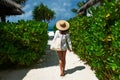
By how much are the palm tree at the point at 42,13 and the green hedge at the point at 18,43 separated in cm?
5443

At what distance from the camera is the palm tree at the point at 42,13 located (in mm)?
65875

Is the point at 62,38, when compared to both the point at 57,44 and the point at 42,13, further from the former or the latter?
the point at 42,13

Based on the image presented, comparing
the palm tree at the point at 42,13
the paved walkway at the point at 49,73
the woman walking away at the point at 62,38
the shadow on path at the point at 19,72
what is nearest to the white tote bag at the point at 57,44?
the woman walking away at the point at 62,38

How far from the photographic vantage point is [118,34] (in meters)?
5.70

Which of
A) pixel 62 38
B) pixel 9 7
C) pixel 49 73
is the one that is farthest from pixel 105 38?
pixel 9 7

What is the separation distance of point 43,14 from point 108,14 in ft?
197

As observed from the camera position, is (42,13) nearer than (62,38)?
No

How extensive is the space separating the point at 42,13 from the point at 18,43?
55688 mm

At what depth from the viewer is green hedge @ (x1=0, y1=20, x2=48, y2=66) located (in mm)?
10484

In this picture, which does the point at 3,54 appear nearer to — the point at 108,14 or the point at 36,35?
the point at 36,35

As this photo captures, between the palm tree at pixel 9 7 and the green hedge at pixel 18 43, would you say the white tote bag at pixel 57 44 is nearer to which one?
the green hedge at pixel 18 43

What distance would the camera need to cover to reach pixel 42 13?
66125mm

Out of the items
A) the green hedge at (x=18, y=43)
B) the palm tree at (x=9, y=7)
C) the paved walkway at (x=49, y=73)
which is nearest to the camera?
the paved walkway at (x=49, y=73)


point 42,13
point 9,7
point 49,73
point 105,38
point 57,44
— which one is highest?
point 42,13
